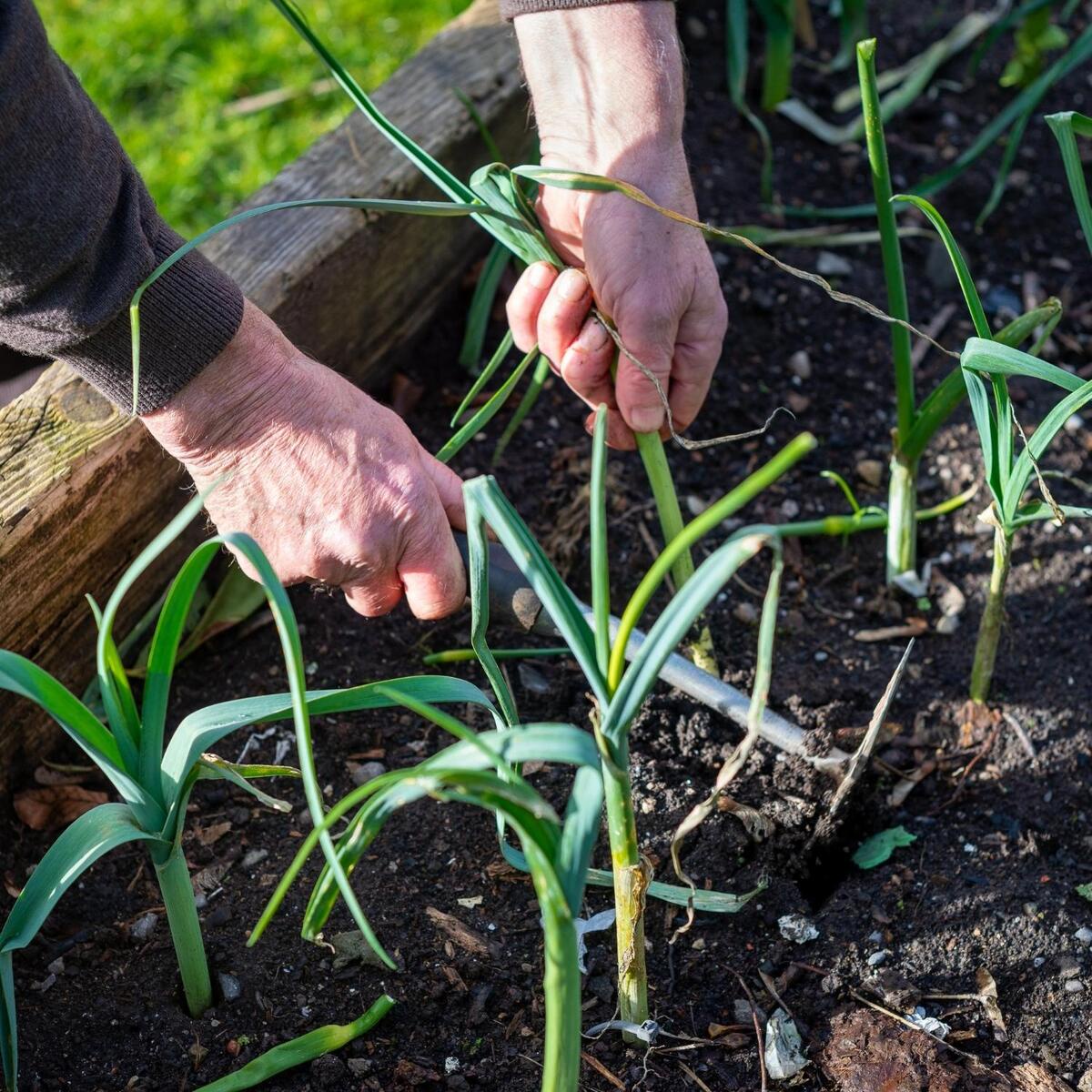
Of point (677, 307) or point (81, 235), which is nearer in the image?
point (81, 235)

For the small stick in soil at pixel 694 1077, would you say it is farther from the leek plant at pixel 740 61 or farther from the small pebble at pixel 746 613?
the leek plant at pixel 740 61

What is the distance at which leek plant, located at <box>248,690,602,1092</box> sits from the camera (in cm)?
86

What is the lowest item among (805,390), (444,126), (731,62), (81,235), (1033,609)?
(1033,609)

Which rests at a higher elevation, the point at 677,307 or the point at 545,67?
the point at 545,67

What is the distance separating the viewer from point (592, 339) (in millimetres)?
1466

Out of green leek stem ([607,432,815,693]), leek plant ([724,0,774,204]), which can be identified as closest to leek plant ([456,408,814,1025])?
green leek stem ([607,432,815,693])

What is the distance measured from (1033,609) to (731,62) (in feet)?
3.95

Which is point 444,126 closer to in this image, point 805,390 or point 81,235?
point 805,390

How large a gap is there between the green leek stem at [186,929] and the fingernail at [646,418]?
714mm

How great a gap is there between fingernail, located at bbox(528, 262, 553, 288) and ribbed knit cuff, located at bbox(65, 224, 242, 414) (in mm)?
344

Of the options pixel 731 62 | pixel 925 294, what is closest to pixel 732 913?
pixel 925 294

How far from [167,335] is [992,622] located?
1030mm

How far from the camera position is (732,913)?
1396 millimetres

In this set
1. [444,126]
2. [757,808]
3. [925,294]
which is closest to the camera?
[757,808]
